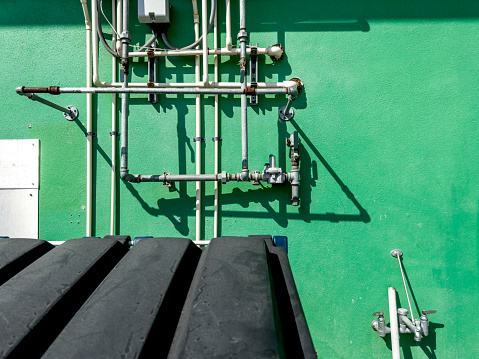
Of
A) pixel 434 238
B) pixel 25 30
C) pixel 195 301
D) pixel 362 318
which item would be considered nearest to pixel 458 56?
pixel 434 238

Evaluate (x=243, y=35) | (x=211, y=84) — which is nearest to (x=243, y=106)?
(x=211, y=84)

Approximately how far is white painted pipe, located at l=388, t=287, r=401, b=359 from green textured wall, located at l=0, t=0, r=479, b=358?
0.09 m

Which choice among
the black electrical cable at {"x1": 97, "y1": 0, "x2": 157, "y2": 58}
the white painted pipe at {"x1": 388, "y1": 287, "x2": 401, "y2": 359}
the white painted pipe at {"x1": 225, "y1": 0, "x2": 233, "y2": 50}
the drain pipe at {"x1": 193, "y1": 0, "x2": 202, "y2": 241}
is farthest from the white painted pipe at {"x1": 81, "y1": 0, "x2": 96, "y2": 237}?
the white painted pipe at {"x1": 388, "y1": 287, "x2": 401, "y2": 359}

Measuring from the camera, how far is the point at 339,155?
1.79 m

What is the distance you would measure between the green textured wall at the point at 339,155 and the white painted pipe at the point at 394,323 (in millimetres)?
91

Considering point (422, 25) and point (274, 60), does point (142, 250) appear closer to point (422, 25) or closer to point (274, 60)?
point (274, 60)

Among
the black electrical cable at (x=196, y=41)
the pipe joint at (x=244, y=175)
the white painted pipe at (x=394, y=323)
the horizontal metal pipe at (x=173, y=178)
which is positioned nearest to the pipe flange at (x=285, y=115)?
the pipe joint at (x=244, y=175)

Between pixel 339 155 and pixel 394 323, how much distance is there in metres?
1.01

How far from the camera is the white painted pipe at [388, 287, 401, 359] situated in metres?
1.62

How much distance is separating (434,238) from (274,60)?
57.6 inches

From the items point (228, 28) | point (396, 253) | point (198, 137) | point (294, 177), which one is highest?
point (228, 28)

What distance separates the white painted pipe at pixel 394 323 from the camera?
162 centimetres

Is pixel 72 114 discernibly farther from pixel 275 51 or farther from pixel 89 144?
pixel 275 51

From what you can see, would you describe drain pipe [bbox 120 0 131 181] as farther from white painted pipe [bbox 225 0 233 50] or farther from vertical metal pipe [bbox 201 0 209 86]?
white painted pipe [bbox 225 0 233 50]
